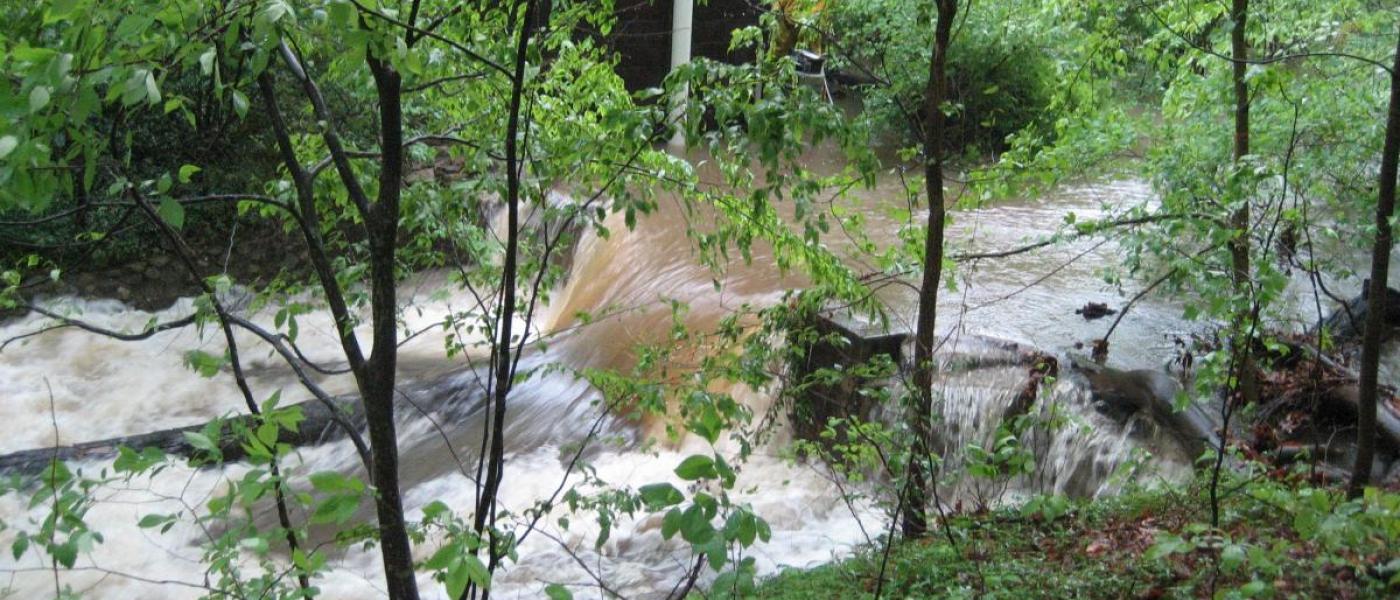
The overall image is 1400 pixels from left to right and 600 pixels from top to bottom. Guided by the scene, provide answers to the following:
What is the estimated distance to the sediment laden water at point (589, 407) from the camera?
20.0 feet

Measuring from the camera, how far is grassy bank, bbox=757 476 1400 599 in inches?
106

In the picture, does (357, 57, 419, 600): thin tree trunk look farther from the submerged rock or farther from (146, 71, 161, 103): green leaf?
the submerged rock

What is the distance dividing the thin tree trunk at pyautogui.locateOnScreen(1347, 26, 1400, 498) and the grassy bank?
0.19 m

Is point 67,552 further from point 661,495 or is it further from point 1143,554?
point 1143,554

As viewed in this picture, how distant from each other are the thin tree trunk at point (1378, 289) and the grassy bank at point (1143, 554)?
19 cm

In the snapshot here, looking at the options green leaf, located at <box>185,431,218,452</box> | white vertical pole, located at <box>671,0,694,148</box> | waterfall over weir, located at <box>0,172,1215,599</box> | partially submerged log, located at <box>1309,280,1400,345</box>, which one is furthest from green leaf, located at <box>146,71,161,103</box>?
white vertical pole, located at <box>671,0,694,148</box>

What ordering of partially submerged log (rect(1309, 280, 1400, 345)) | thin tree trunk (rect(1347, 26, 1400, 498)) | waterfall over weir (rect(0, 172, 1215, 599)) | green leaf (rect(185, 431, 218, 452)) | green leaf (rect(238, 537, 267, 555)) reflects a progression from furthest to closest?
partially submerged log (rect(1309, 280, 1400, 345)) < waterfall over weir (rect(0, 172, 1215, 599)) < thin tree trunk (rect(1347, 26, 1400, 498)) < green leaf (rect(238, 537, 267, 555)) < green leaf (rect(185, 431, 218, 452))

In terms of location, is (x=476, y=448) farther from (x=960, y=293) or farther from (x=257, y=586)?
(x=257, y=586)

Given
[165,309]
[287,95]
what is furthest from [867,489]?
[165,309]

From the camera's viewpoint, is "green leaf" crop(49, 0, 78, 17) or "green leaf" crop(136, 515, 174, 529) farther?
"green leaf" crop(136, 515, 174, 529)

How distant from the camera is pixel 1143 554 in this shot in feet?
12.0

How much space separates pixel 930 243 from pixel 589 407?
3.28 metres

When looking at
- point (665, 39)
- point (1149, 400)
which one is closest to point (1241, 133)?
point (1149, 400)

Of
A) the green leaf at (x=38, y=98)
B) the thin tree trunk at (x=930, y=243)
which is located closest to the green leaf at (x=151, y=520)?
the green leaf at (x=38, y=98)
